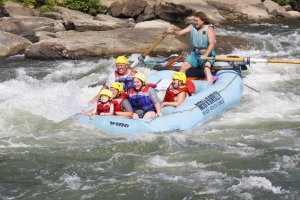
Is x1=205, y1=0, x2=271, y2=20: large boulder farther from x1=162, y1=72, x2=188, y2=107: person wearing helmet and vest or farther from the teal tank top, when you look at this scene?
x1=162, y1=72, x2=188, y2=107: person wearing helmet and vest

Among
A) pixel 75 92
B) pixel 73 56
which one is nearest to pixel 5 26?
pixel 73 56

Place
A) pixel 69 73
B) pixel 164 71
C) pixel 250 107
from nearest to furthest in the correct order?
pixel 250 107, pixel 164 71, pixel 69 73

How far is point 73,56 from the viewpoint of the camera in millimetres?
13070

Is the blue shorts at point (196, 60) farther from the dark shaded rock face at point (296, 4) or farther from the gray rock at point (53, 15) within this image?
the dark shaded rock face at point (296, 4)

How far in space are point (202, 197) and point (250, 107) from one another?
12.2 feet

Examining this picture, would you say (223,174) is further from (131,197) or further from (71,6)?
(71,6)

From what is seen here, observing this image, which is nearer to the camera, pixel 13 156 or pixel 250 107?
pixel 13 156

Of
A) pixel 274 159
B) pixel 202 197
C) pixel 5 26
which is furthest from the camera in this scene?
pixel 5 26

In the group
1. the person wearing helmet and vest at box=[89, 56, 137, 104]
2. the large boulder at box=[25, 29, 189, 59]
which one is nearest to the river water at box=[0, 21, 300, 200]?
the person wearing helmet and vest at box=[89, 56, 137, 104]

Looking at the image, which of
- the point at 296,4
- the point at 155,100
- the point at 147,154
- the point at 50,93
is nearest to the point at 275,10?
the point at 296,4

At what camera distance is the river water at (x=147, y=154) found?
18.7 ft

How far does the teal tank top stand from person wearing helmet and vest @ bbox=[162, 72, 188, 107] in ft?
3.96

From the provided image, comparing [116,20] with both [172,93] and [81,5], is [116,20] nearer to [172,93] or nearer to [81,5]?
[81,5]

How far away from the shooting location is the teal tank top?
8.98 metres
